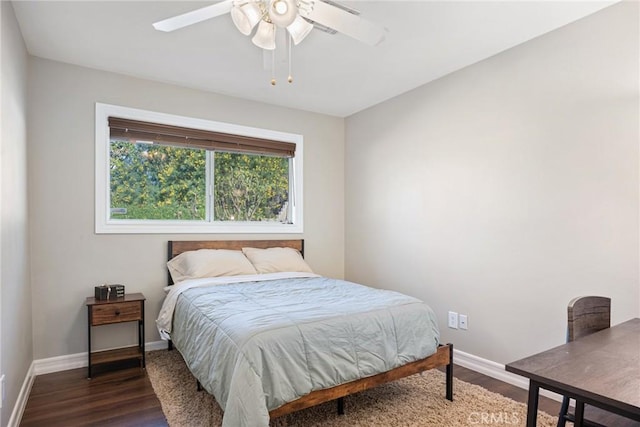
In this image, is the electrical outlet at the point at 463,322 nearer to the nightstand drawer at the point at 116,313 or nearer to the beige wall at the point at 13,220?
the nightstand drawer at the point at 116,313

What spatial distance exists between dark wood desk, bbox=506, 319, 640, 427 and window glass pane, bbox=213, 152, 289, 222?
3.08 metres

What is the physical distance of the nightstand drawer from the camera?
8.80 ft

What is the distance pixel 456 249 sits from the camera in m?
3.02

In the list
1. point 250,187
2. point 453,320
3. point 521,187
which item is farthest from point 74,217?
point 521,187

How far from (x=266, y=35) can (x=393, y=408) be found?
228cm

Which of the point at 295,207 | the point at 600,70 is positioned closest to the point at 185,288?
the point at 295,207

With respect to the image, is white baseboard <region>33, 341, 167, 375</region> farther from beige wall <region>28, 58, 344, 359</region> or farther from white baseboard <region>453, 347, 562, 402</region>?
white baseboard <region>453, 347, 562, 402</region>

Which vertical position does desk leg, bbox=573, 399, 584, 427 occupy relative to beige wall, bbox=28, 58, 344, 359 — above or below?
below

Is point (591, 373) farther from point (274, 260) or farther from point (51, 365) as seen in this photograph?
point (51, 365)

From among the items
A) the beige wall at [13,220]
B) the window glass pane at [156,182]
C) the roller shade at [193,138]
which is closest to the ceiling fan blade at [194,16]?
the beige wall at [13,220]

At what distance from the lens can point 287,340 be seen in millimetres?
1758

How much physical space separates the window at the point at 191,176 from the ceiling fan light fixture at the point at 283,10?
2.05 meters

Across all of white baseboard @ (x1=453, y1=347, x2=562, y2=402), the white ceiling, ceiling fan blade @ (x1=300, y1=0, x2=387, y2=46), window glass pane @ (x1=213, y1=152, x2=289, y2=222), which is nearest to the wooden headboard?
window glass pane @ (x1=213, y1=152, x2=289, y2=222)

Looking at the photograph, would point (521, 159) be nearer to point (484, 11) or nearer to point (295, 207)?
point (484, 11)
